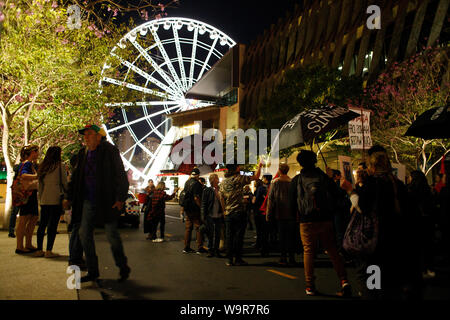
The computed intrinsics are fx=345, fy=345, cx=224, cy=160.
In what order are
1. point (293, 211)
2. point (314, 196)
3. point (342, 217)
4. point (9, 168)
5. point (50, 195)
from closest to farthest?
point (314, 196) < point (293, 211) < point (50, 195) < point (342, 217) < point (9, 168)

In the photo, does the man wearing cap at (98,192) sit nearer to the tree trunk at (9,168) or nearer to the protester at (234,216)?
the protester at (234,216)

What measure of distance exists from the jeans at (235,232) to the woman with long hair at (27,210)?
333 cm

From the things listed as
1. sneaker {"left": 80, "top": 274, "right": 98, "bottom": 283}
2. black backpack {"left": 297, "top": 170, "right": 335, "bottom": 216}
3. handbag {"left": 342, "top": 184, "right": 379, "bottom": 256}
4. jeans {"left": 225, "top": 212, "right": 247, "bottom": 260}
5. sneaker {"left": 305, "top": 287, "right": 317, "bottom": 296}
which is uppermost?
black backpack {"left": 297, "top": 170, "right": 335, "bottom": 216}

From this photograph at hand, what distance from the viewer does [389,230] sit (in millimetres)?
2717

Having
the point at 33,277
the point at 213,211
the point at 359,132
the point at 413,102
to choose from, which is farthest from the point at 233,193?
the point at 413,102

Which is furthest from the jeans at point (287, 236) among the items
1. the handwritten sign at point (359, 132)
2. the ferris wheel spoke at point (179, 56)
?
the ferris wheel spoke at point (179, 56)

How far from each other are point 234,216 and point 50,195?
10.1 feet

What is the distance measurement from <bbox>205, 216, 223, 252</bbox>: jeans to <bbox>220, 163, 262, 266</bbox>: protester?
0.75 metres

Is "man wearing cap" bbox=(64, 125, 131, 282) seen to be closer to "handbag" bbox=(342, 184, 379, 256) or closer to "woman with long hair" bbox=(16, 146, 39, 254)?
"handbag" bbox=(342, 184, 379, 256)

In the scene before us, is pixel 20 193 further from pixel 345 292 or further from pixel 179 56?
pixel 179 56

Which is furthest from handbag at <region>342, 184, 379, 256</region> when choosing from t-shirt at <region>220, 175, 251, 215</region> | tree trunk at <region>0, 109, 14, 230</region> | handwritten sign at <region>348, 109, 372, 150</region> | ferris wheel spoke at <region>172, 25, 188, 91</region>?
ferris wheel spoke at <region>172, 25, 188, 91</region>

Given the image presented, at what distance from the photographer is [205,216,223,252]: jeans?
6952mm
